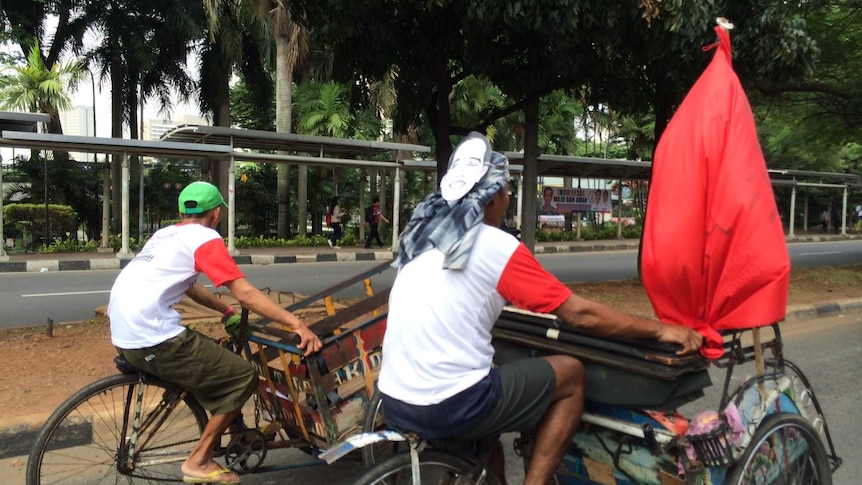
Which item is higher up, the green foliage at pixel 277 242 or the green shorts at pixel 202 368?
the green shorts at pixel 202 368

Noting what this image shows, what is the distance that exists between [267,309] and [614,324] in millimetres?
1411

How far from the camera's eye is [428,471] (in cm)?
212

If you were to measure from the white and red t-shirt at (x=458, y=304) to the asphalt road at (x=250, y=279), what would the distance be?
673cm

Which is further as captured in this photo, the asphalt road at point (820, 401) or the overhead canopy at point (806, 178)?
the overhead canopy at point (806, 178)

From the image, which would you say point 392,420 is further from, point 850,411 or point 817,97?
point 817,97

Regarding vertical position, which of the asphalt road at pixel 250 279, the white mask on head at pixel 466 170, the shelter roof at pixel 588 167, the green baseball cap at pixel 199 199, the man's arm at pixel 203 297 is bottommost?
the asphalt road at pixel 250 279

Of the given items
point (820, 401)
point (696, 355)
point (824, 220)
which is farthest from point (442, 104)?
point (824, 220)

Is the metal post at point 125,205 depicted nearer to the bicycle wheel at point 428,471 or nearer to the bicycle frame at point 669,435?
the bicycle frame at point 669,435

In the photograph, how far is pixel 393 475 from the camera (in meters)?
2.06

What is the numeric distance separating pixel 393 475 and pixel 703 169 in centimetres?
161

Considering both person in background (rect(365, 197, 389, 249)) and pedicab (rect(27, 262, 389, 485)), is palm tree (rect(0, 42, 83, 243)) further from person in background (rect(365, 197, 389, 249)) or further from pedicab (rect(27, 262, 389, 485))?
pedicab (rect(27, 262, 389, 485))

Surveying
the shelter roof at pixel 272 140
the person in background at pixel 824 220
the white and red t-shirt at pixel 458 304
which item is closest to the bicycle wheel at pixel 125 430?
the white and red t-shirt at pixel 458 304

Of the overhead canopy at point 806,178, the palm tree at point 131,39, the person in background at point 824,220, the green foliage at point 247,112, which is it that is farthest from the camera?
the person in background at point 824,220

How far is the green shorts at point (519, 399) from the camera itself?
208 centimetres
